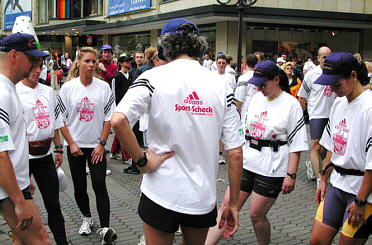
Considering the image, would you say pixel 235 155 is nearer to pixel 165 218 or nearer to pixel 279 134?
→ pixel 165 218

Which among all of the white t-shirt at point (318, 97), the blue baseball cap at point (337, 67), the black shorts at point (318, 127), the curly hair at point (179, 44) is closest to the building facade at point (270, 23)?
the white t-shirt at point (318, 97)

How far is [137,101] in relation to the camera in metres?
2.53

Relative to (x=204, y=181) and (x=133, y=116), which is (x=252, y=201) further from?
(x=133, y=116)

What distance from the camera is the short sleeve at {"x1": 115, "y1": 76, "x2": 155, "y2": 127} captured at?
2.52 m

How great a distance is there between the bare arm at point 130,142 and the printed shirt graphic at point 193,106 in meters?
0.29

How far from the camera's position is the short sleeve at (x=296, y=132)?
409 centimetres

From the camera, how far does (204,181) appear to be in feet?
8.87

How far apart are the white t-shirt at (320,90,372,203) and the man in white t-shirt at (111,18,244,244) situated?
1.05 metres

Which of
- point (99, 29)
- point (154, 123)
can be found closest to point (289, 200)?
point (154, 123)

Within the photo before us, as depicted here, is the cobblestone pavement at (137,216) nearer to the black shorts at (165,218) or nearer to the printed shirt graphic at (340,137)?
the printed shirt graphic at (340,137)


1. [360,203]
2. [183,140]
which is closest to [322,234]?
[360,203]

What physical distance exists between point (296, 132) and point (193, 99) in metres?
1.81

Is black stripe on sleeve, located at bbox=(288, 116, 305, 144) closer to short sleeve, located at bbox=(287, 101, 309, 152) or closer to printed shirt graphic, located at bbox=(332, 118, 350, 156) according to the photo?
short sleeve, located at bbox=(287, 101, 309, 152)

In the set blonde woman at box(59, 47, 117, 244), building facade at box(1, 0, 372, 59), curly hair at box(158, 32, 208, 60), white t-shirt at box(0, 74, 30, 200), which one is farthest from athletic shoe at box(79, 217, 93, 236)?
building facade at box(1, 0, 372, 59)
